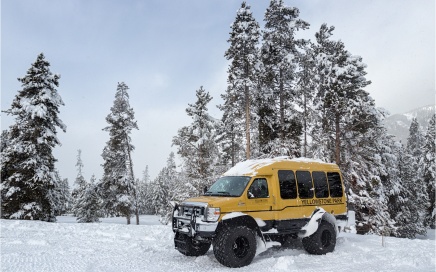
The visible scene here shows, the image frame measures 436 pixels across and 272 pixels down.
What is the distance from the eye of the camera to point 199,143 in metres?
29.3

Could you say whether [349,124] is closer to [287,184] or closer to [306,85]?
[306,85]

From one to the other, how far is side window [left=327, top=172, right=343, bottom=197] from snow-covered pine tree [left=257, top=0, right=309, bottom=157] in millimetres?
11924

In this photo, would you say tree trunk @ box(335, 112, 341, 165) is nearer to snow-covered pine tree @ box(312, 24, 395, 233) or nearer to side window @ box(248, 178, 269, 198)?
snow-covered pine tree @ box(312, 24, 395, 233)

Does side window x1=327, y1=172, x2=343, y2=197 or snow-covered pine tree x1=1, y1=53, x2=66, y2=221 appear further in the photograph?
snow-covered pine tree x1=1, y1=53, x2=66, y2=221

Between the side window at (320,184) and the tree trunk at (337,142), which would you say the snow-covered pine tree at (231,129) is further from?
the side window at (320,184)

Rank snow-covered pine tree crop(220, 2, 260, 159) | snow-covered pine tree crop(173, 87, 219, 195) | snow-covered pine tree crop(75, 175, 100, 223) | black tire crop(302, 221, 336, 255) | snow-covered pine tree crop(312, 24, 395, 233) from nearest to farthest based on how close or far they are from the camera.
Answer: black tire crop(302, 221, 336, 255)
snow-covered pine tree crop(312, 24, 395, 233)
snow-covered pine tree crop(220, 2, 260, 159)
snow-covered pine tree crop(173, 87, 219, 195)
snow-covered pine tree crop(75, 175, 100, 223)

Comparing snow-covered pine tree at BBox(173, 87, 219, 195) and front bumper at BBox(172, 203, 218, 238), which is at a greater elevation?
snow-covered pine tree at BBox(173, 87, 219, 195)

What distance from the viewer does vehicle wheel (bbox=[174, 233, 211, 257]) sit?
8.65 m

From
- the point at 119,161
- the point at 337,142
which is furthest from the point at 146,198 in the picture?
the point at 337,142

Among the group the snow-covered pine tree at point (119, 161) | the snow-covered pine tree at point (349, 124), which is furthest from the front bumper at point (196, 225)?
the snow-covered pine tree at point (119, 161)

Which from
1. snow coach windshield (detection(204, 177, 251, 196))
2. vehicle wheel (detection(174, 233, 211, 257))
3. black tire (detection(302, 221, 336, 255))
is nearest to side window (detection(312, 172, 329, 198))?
black tire (detection(302, 221, 336, 255))

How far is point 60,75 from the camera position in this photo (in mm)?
24484

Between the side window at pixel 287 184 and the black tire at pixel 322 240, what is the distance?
130 cm

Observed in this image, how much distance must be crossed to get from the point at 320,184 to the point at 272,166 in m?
2.11
